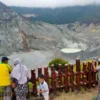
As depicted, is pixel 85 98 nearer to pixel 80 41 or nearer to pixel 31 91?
pixel 31 91

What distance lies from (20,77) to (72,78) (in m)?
2.10

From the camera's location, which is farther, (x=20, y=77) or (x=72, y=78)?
(x=72, y=78)

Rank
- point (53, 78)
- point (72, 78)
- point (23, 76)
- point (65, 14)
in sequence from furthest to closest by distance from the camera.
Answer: point (65, 14) → point (72, 78) → point (53, 78) → point (23, 76)

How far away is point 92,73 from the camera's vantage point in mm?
8758

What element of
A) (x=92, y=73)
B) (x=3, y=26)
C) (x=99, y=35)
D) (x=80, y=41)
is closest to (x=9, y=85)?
(x=92, y=73)

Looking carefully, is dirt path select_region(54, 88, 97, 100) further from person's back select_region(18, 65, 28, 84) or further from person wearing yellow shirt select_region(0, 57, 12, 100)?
person wearing yellow shirt select_region(0, 57, 12, 100)

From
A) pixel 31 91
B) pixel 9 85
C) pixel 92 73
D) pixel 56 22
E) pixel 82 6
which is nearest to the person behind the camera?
pixel 9 85

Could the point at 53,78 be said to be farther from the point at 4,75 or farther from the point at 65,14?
the point at 65,14

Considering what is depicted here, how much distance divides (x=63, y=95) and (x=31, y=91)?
96 centimetres

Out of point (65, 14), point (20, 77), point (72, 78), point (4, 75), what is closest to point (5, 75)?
point (4, 75)

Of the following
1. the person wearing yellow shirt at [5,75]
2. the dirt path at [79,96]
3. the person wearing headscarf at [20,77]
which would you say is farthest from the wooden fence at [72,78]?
the person wearing yellow shirt at [5,75]

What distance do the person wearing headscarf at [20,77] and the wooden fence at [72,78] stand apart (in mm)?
1023

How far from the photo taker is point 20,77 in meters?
6.93

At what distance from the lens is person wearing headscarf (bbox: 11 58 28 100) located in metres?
6.89
